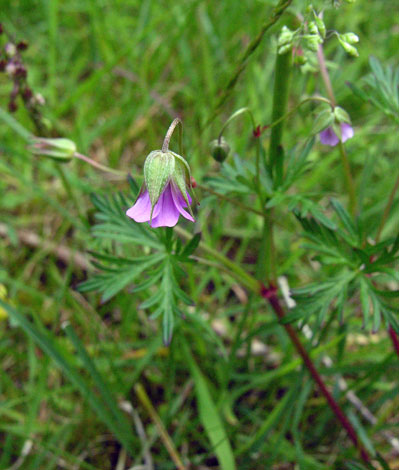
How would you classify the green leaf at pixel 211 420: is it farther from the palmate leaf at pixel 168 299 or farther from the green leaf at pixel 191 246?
the green leaf at pixel 191 246

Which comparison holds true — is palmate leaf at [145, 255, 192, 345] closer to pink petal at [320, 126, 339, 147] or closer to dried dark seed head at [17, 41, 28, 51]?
pink petal at [320, 126, 339, 147]

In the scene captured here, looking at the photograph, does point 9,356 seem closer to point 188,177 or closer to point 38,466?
point 38,466

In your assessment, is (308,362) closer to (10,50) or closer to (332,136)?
(332,136)

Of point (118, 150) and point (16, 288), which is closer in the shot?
point (16, 288)

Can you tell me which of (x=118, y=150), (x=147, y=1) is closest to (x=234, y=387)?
(x=118, y=150)

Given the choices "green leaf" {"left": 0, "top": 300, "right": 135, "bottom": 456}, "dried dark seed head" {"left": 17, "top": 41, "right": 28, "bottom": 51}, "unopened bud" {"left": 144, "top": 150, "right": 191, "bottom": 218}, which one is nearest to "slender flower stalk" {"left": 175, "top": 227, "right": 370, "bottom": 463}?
"unopened bud" {"left": 144, "top": 150, "right": 191, "bottom": 218}

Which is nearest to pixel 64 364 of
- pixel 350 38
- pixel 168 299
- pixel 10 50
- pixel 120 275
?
pixel 120 275
